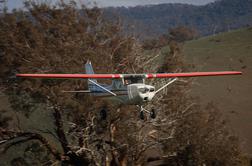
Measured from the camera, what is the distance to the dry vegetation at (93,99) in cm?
2109

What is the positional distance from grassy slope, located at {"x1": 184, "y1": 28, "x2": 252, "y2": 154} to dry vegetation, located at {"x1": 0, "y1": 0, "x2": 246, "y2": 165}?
372 centimetres

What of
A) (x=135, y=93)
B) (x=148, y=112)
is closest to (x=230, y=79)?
(x=148, y=112)

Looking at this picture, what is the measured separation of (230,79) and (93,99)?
42879 millimetres

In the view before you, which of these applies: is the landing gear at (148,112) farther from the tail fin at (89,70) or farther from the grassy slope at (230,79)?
the grassy slope at (230,79)

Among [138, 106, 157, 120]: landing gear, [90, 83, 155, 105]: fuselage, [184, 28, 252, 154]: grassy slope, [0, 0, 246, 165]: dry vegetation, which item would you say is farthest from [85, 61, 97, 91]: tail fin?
[184, 28, 252, 154]: grassy slope

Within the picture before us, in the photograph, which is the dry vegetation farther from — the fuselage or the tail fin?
the fuselage

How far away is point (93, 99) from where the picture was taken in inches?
806

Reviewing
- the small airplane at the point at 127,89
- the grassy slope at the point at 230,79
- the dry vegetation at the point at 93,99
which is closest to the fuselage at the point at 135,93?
the small airplane at the point at 127,89

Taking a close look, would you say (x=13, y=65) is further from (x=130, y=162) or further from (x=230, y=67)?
(x=230, y=67)

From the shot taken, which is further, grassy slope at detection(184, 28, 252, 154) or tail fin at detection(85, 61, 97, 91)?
grassy slope at detection(184, 28, 252, 154)

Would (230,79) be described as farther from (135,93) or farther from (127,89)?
(135,93)

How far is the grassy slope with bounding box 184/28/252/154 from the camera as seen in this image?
4138 centimetres

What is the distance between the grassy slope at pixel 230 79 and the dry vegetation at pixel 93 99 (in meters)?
3.72

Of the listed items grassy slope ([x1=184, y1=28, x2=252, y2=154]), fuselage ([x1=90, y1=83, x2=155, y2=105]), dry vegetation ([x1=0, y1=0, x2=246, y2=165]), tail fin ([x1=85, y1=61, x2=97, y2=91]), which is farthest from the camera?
grassy slope ([x1=184, y1=28, x2=252, y2=154])
